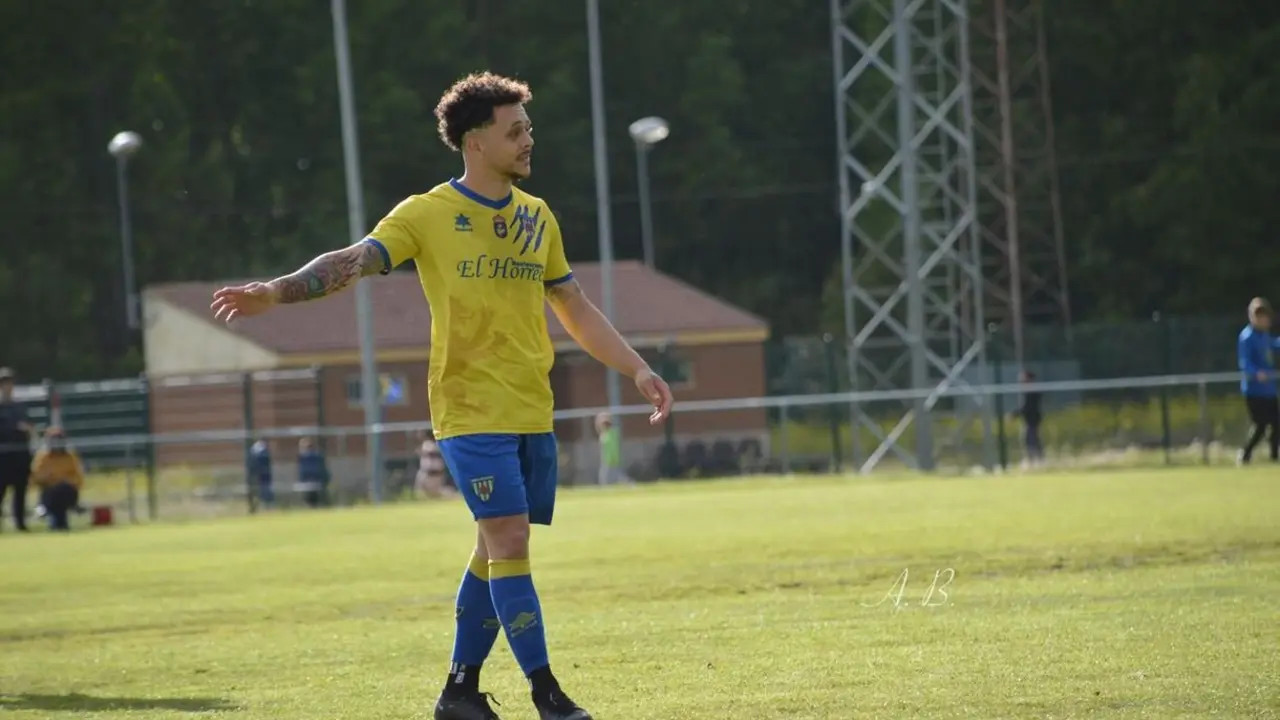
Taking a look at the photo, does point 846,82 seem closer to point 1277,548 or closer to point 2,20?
point 1277,548

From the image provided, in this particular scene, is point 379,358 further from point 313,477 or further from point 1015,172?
point 1015,172

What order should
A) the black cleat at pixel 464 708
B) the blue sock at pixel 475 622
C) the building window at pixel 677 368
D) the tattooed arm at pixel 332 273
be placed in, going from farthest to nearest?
the building window at pixel 677 368 → the blue sock at pixel 475 622 → the black cleat at pixel 464 708 → the tattooed arm at pixel 332 273

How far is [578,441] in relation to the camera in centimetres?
4103

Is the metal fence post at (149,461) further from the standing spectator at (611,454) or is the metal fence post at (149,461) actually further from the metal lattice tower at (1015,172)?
the metal lattice tower at (1015,172)

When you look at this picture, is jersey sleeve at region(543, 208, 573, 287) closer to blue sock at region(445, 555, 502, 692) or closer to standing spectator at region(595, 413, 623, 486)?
blue sock at region(445, 555, 502, 692)

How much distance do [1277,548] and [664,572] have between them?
380 cm

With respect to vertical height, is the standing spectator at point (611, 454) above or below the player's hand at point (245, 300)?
below

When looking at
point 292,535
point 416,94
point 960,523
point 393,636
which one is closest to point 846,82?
point 292,535

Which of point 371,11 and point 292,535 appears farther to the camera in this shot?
point 371,11

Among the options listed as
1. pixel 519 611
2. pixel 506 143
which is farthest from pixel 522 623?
pixel 506 143

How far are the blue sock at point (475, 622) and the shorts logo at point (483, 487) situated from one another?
0.41 metres

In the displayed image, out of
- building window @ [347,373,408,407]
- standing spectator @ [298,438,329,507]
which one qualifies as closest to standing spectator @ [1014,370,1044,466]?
standing spectator @ [298,438,329,507]

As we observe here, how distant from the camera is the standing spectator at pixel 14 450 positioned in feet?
90.7

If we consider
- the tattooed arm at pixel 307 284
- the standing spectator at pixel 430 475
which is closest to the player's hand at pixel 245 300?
the tattooed arm at pixel 307 284
